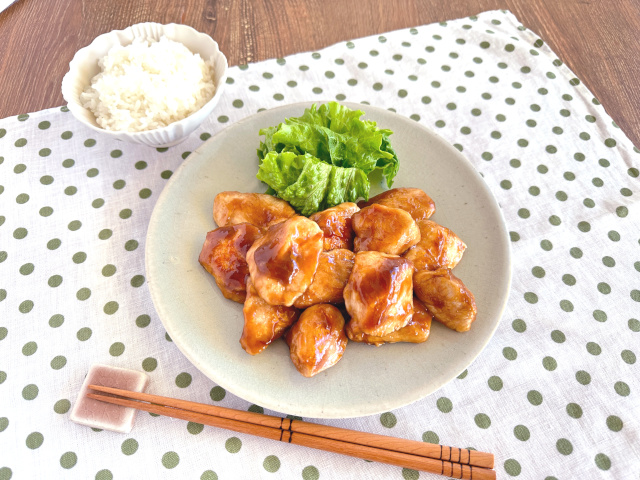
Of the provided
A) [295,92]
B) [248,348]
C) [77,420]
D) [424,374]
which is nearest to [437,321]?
[424,374]

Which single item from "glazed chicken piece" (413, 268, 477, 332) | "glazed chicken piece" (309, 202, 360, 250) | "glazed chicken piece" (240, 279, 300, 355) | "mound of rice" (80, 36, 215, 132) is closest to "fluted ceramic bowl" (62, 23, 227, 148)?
"mound of rice" (80, 36, 215, 132)

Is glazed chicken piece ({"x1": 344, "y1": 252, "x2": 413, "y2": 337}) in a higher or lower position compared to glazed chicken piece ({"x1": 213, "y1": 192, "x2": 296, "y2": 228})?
higher

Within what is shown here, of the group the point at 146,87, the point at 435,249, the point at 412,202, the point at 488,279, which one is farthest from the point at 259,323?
the point at 146,87

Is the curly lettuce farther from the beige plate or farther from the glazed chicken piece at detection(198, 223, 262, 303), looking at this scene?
the glazed chicken piece at detection(198, 223, 262, 303)

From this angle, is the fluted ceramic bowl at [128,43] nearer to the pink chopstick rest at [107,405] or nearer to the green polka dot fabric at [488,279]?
the green polka dot fabric at [488,279]

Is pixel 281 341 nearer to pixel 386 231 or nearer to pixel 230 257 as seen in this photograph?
pixel 230 257

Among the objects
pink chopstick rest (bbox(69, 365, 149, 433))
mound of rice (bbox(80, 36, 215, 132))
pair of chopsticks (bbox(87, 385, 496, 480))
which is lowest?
pink chopstick rest (bbox(69, 365, 149, 433))

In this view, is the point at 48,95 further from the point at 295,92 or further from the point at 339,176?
the point at 339,176
